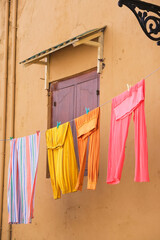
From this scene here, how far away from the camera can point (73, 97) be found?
7.75m

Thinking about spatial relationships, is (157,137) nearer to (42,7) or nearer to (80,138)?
(80,138)

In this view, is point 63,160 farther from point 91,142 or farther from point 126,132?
point 126,132

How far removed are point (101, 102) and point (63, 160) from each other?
3.17 feet

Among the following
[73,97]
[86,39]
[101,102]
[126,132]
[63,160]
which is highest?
[86,39]

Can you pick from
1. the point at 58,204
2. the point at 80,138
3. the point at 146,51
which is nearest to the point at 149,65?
the point at 146,51

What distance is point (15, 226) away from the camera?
8.73m

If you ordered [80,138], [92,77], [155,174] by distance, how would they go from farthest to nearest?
1. [92,77]
2. [80,138]
3. [155,174]

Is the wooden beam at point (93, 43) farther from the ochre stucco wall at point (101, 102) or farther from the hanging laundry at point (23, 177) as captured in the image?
the hanging laundry at point (23, 177)

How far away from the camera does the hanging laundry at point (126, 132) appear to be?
542cm

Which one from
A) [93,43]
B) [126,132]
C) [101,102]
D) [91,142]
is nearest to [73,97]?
[101,102]

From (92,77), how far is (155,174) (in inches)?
76.3

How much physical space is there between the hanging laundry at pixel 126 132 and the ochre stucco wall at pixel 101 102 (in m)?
0.57

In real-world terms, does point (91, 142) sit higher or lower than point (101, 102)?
lower

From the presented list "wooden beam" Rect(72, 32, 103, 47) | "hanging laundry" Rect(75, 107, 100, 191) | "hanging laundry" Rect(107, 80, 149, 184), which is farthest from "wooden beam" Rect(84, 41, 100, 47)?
"hanging laundry" Rect(107, 80, 149, 184)
